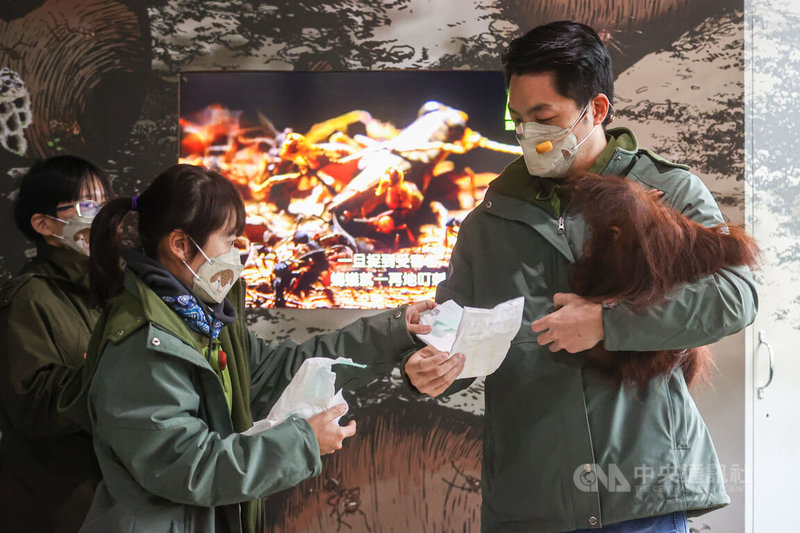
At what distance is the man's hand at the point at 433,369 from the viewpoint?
156 cm

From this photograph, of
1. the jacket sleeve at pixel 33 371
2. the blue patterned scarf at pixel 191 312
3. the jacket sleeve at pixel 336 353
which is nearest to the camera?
the blue patterned scarf at pixel 191 312

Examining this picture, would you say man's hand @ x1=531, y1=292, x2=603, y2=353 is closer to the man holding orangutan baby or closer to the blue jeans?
the man holding orangutan baby

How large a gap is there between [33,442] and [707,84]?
2.98 m

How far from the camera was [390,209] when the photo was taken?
340cm

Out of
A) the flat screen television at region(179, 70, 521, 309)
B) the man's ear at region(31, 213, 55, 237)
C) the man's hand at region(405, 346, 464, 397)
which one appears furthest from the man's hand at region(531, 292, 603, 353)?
the flat screen television at region(179, 70, 521, 309)

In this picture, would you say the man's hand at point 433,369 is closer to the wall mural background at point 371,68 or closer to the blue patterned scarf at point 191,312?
the blue patterned scarf at point 191,312

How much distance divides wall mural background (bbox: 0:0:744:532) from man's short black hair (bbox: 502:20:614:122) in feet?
5.94

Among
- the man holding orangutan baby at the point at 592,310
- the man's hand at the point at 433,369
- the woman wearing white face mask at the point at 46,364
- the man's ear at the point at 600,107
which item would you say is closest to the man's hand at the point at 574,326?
the man holding orangutan baby at the point at 592,310

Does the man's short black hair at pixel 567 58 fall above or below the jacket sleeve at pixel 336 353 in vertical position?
above

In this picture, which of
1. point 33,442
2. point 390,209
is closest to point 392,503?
point 390,209

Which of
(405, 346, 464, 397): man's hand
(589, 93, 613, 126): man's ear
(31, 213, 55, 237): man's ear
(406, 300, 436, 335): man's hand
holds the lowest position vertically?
(405, 346, 464, 397): man's hand

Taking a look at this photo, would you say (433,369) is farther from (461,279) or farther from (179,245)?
(179,245)

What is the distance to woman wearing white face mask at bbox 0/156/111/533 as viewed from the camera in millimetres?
2242

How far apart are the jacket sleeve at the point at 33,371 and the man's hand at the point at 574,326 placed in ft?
4.67
